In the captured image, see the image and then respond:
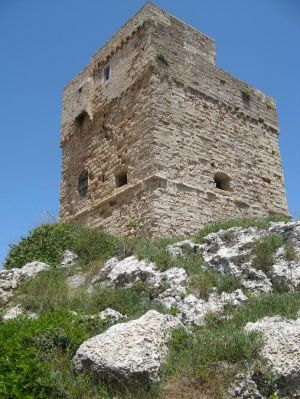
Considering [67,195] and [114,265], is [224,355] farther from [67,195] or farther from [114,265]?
[67,195]

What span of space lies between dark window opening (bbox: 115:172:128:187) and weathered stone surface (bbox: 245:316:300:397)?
7.76 m

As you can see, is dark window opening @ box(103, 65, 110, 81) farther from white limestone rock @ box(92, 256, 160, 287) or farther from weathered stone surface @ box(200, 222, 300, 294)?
white limestone rock @ box(92, 256, 160, 287)

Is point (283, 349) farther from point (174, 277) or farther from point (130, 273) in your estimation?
point (130, 273)

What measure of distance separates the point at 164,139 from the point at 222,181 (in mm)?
2370

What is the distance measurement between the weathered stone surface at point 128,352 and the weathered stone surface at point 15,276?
404cm

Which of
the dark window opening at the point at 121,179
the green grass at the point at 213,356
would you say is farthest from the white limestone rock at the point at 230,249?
the dark window opening at the point at 121,179

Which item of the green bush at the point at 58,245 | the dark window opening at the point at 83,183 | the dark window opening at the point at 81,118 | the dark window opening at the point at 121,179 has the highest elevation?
the dark window opening at the point at 81,118

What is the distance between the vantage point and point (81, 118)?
610 inches

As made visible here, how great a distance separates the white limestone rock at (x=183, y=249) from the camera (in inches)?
352

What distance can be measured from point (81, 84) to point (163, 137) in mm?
4897

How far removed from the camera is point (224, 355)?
533cm

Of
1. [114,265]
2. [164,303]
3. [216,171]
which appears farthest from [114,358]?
[216,171]

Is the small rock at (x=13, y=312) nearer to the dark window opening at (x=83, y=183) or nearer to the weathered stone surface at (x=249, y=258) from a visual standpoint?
the weathered stone surface at (x=249, y=258)

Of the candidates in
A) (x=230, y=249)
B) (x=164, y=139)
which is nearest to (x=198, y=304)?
(x=230, y=249)
